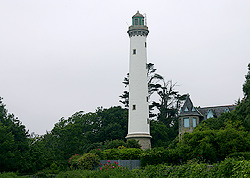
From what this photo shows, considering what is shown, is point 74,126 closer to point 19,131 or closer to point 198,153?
point 19,131

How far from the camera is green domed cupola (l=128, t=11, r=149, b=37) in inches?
1697

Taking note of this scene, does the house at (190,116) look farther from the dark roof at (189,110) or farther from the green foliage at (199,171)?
the green foliage at (199,171)

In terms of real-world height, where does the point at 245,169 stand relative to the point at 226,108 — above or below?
below

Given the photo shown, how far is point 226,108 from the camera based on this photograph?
164 ft

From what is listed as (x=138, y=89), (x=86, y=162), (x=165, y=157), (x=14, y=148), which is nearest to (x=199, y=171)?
(x=165, y=157)

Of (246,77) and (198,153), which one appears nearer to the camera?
(198,153)

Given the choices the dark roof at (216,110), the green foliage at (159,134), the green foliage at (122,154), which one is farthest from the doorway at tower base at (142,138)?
the dark roof at (216,110)

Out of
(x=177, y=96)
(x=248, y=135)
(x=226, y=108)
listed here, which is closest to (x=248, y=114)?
(x=248, y=135)

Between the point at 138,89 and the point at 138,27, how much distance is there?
7751 mm

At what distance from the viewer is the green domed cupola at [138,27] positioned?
43.1 meters

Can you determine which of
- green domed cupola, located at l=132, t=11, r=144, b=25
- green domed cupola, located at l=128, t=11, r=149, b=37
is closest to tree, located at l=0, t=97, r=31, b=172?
green domed cupola, located at l=128, t=11, r=149, b=37

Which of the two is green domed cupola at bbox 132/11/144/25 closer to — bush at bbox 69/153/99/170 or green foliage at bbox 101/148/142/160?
green foliage at bbox 101/148/142/160

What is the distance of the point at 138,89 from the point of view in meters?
40.9

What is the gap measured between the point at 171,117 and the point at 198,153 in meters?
31.1
